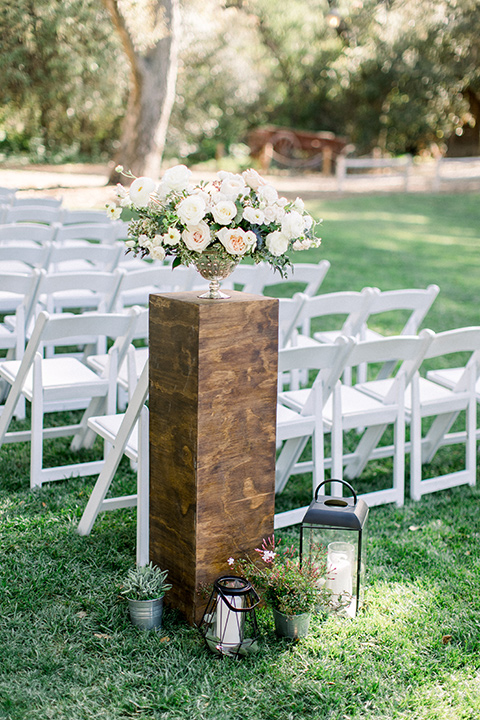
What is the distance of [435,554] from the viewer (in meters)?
3.55

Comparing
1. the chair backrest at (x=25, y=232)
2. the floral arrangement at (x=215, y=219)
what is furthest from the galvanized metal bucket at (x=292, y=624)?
the chair backrest at (x=25, y=232)

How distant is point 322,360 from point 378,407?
54cm

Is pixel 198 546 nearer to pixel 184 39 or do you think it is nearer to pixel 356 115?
pixel 184 39

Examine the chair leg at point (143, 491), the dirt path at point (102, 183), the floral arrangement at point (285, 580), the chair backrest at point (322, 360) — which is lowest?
the floral arrangement at point (285, 580)

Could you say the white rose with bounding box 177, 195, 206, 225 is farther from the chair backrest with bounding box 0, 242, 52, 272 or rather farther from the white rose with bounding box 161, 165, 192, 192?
the chair backrest with bounding box 0, 242, 52, 272

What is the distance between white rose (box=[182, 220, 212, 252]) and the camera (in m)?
2.64

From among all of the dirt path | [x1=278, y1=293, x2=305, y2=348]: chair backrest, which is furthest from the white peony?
the dirt path

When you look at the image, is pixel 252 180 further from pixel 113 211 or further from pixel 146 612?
pixel 146 612

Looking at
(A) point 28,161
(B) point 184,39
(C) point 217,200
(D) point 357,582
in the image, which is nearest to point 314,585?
(D) point 357,582

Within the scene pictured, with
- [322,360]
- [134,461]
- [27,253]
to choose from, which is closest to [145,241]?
[134,461]

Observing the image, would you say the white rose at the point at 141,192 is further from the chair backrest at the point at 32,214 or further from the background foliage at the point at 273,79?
the background foliage at the point at 273,79

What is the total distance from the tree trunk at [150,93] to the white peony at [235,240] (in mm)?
11350

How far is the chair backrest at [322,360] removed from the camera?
3502 millimetres

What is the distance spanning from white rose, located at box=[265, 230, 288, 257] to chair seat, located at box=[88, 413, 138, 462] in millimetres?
1044
